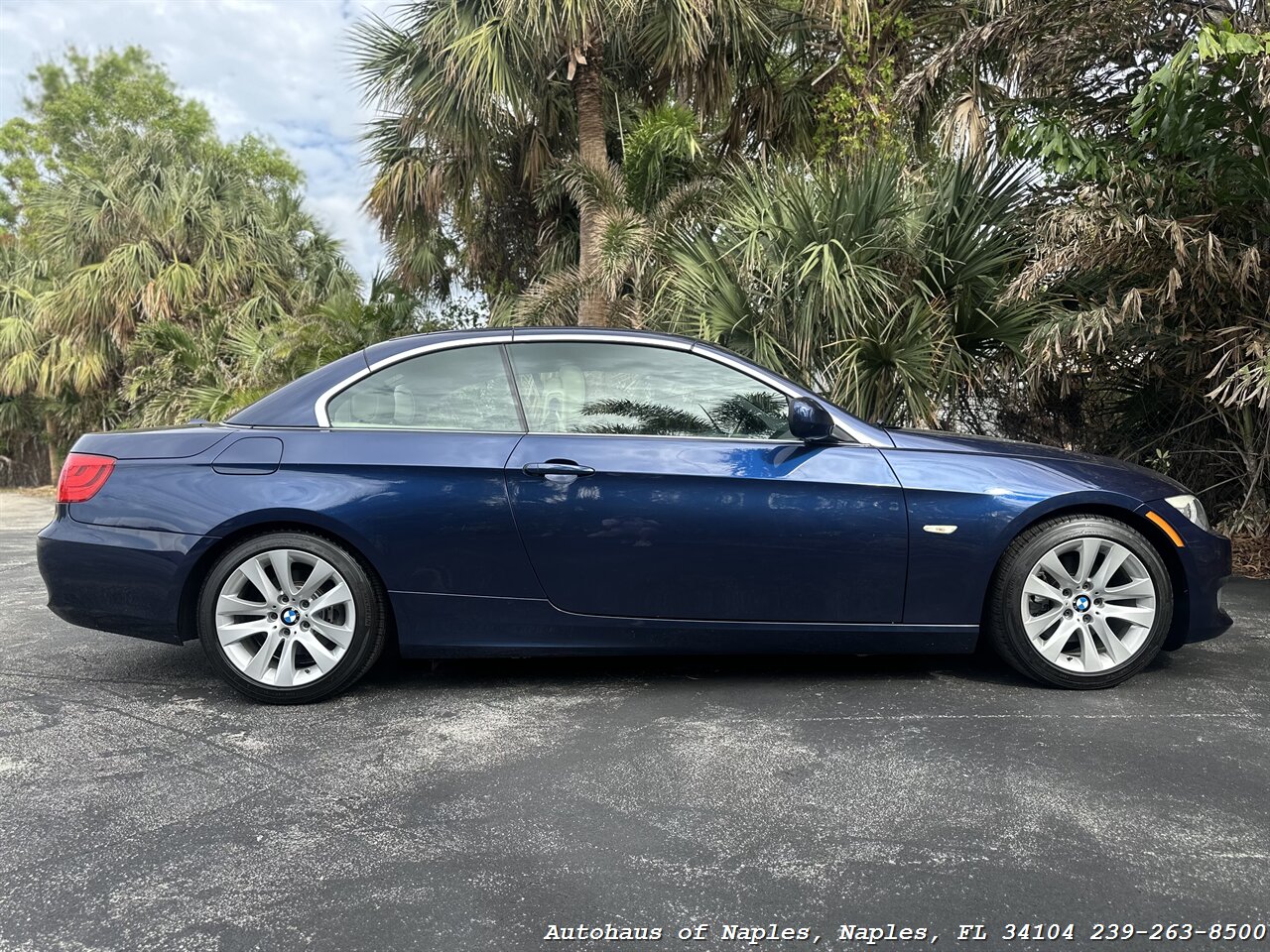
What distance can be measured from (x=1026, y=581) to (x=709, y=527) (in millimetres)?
1226

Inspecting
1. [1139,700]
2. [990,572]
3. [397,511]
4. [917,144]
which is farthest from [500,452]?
[917,144]

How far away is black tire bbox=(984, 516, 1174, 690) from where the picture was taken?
3.72 meters

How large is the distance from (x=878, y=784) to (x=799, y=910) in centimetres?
79

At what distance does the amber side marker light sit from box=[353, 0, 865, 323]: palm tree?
273 inches

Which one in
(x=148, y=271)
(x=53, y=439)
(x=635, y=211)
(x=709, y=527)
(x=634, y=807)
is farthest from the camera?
(x=53, y=439)

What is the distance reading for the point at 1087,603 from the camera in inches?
147

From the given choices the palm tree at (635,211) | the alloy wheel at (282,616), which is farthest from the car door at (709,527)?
the palm tree at (635,211)

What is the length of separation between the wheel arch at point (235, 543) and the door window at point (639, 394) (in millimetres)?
825

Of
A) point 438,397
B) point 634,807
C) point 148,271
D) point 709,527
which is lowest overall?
point 634,807

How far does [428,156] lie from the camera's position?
12227mm

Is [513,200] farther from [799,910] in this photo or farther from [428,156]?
[799,910]

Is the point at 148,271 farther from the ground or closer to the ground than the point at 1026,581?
farther from the ground

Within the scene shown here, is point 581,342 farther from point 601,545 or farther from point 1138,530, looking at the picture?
point 1138,530

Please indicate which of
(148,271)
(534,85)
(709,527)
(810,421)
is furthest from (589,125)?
(148,271)
